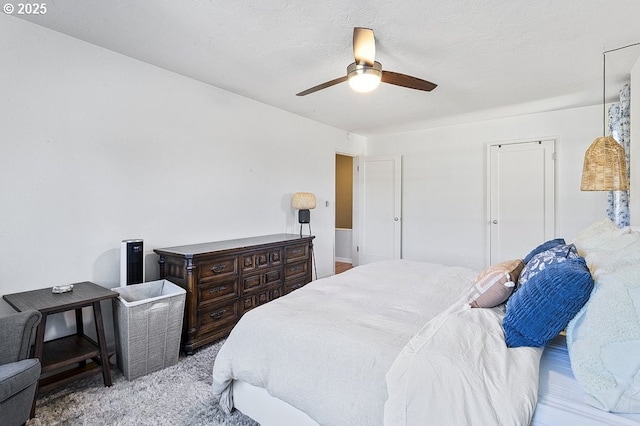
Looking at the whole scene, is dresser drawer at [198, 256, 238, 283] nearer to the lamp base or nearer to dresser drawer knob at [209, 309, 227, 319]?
dresser drawer knob at [209, 309, 227, 319]

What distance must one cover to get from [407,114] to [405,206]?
1.69 m

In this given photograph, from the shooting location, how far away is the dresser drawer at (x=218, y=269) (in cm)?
272

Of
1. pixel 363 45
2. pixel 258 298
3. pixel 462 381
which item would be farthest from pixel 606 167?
pixel 258 298

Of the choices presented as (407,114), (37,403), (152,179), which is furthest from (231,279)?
(407,114)

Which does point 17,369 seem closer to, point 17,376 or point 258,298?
point 17,376

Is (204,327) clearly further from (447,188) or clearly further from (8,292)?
(447,188)

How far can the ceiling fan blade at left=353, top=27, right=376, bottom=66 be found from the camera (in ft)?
6.76

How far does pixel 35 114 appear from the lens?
2225mm

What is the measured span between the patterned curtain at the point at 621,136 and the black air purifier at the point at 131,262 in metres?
4.57

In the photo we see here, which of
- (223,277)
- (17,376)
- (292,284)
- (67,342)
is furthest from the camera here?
(292,284)

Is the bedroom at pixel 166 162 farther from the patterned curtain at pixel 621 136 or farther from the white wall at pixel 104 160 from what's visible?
the patterned curtain at pixel 621 136

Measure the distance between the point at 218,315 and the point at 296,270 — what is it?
109cm

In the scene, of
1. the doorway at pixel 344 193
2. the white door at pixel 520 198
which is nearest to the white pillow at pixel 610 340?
the white door at pixel 520 198

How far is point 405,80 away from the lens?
2420 millimetres
